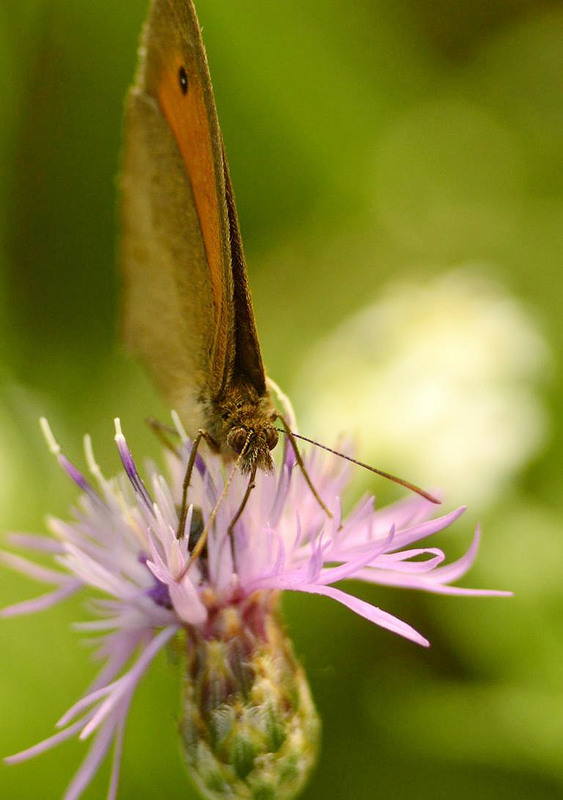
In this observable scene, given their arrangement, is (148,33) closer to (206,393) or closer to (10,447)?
(206,393)

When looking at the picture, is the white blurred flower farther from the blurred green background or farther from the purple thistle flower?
the purple thistle flower

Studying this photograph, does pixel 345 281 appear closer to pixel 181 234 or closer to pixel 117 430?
pixel 181 234

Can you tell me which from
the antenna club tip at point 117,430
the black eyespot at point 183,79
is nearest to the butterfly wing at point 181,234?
the black eyespot at point 183,79

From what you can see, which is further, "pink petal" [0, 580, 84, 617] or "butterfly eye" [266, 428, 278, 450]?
"pink petal" [0, 580, 84, 617]

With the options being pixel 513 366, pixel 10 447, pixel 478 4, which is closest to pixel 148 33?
pixel 10 447

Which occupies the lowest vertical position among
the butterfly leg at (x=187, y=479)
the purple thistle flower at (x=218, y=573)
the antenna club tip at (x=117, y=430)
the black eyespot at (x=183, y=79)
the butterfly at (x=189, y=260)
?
the purple thistle flower at (x=218, y=573)

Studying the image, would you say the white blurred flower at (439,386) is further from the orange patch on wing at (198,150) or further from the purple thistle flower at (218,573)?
the orange patch on wing at (198,150)

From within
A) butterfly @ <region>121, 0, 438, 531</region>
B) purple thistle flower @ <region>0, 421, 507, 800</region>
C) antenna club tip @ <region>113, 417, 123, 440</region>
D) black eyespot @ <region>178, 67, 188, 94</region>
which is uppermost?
black eyespot @ <region>178, 67, 188, 94</region>

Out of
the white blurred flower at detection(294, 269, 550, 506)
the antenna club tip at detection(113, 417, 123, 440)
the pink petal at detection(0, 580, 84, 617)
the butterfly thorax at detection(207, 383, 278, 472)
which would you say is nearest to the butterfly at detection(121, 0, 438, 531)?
the butterfly thorax at detection(207, 383, 278, 472)
